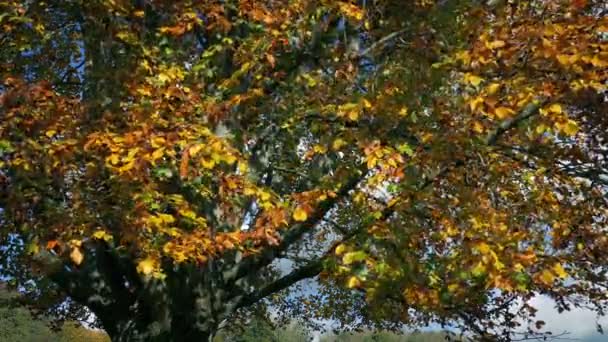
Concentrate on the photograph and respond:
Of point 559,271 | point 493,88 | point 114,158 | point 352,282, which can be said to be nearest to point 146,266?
point 114,158

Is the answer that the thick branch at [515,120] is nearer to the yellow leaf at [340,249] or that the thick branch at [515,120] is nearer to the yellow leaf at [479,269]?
the yellow leaf at [479,269]

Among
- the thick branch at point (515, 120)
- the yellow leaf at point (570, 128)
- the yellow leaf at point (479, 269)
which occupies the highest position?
the thick branch at point (515, 120)

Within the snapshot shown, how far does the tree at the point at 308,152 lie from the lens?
7.16 m

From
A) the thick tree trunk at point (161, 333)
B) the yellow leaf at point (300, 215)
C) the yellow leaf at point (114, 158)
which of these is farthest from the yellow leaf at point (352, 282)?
the thick tree trunk at point (161, 333)

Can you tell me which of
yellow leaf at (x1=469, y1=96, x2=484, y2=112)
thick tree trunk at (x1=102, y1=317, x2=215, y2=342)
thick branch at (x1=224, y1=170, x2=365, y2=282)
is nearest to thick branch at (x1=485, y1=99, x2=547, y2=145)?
yellow leaf at (x1=469, y1=96, x2=484, y2=112)

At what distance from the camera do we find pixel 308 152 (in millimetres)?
9367

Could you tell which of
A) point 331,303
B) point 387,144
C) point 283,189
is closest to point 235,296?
point 283,189

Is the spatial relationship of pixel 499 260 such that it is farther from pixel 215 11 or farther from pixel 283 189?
pixel 283 189

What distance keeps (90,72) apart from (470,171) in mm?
6018

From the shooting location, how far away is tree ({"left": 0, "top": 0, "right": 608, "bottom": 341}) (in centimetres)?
716

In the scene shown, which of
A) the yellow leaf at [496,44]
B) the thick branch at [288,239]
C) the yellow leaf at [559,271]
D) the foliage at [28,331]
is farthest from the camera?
the foliage at [28,331]

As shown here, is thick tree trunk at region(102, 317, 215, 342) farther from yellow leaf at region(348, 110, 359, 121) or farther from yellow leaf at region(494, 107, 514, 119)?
yellow leaf at region(494, 107, 514, 119)

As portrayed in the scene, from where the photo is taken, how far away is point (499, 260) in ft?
21.9

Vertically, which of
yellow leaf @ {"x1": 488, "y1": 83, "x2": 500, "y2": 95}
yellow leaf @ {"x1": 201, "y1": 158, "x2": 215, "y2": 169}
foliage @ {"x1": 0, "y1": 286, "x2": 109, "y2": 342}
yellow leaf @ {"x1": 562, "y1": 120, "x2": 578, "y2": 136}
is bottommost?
yellow leaf @ {"x1": 562, "y1": 120, "x2": 578, "y2": 136}
